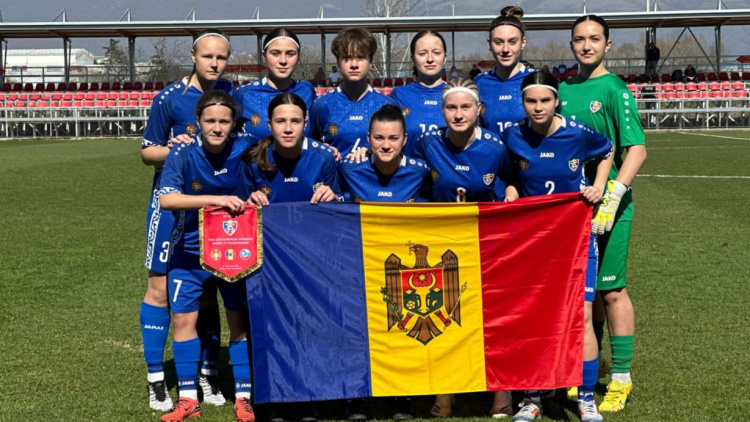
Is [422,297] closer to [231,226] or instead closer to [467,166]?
[467,166]

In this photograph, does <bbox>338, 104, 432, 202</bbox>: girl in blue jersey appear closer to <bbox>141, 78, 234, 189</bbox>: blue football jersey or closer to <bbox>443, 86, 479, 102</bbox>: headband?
<bbox>443, 86, 479, 102</bbox>: headband

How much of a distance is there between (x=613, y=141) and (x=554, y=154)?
→ 0.49 m

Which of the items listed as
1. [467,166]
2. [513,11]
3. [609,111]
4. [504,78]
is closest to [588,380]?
[467,166]

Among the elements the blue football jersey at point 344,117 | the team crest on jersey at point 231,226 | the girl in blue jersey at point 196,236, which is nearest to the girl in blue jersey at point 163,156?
the girl in blue jersey at point 196,236

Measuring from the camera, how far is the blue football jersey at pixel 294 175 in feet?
16.3

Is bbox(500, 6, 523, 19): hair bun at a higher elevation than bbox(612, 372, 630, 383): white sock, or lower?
higher

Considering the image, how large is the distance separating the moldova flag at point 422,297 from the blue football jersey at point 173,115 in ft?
2.65

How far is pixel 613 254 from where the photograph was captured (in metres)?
5.14

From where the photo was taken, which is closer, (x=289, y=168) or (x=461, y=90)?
(x=461, y=90)

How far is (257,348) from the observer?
4.87 m

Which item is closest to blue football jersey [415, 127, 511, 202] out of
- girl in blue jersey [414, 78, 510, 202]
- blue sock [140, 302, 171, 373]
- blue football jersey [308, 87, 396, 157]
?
girl in blue jersey [414, 78, 510, 202]

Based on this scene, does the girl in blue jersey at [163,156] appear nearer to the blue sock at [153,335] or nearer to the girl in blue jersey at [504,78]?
the blue sock at [153,335]

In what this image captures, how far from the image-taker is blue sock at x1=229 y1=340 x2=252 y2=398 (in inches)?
198

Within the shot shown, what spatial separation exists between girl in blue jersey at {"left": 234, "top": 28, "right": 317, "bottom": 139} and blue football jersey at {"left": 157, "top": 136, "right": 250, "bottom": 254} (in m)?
0.38
